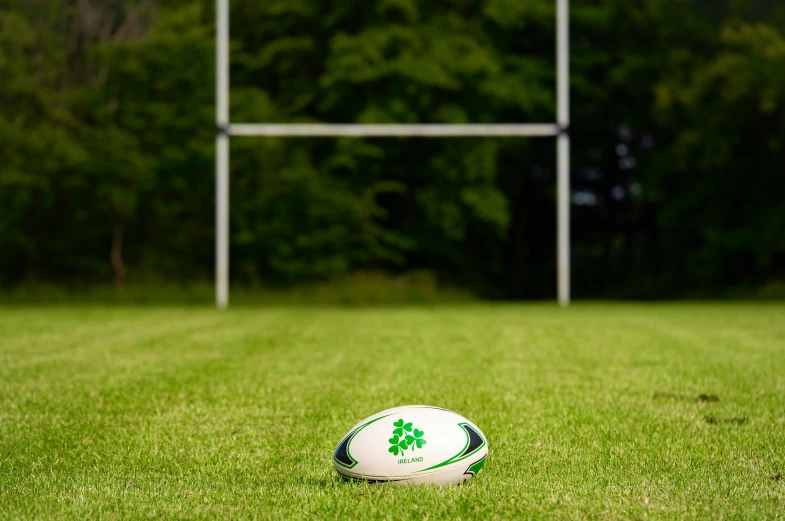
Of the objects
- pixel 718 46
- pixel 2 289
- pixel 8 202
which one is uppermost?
pixel 718 46

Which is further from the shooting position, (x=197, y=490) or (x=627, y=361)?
(x=627, y=361)

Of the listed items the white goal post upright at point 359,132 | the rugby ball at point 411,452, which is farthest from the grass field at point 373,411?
the white goal post upright at point 359,132

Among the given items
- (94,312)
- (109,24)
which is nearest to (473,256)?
(109,24)

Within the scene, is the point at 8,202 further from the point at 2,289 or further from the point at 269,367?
the point at 269,367

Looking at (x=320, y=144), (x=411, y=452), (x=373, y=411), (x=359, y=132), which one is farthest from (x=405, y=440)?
(x=320, y=144)

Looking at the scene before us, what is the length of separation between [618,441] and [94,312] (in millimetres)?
7181

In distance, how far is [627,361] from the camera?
4.52 m

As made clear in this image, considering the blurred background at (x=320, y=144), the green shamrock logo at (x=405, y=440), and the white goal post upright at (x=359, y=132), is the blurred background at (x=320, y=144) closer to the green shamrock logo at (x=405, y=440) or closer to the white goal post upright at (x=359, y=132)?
the white goal post upright at (x=359, y=132)

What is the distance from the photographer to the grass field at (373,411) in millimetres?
1917

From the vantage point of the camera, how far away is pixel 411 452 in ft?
6.51

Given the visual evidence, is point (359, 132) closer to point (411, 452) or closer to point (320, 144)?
point (320, 144)

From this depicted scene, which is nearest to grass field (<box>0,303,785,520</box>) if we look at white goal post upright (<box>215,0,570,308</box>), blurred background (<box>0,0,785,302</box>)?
white goal post upright (<box>215,0,570,308</box>)

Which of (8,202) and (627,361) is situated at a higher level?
(8,202)

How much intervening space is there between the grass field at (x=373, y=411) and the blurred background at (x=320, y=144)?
21.3 feet
